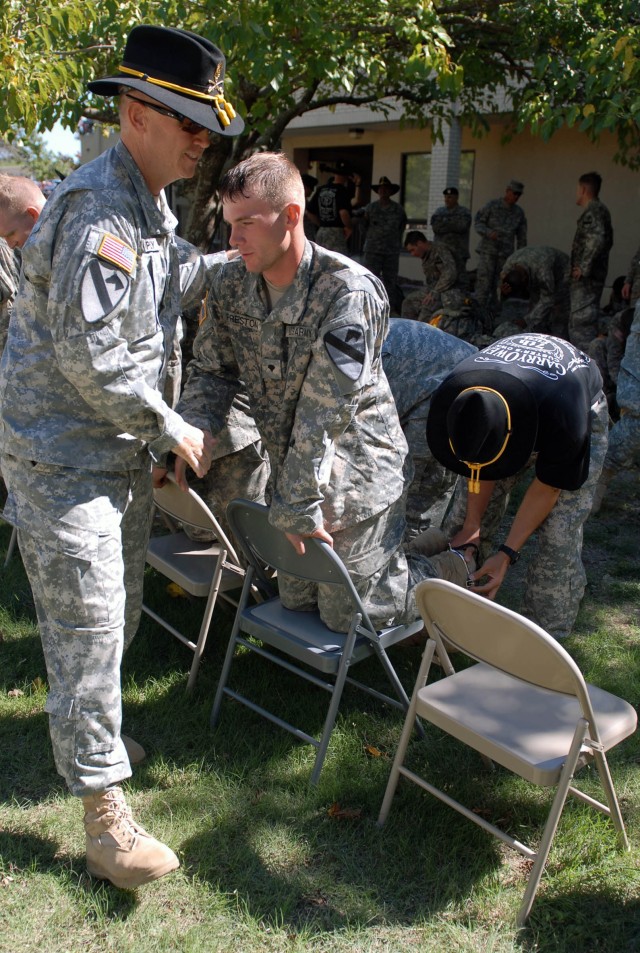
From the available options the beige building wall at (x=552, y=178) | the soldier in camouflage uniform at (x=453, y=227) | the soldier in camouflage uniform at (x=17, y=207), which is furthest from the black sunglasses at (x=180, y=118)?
the beige building wall at (x=552, y=178)

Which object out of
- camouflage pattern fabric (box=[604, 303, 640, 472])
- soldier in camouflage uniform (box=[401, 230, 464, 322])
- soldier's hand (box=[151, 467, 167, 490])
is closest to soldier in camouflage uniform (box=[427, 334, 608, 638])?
soldier's hand (box=[151, 467, 167, 490])

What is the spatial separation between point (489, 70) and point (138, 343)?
7.86m

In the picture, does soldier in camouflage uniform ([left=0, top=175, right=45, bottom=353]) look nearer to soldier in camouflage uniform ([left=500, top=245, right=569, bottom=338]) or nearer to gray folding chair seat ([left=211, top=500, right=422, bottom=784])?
gray folding chair seat ([left=211, top=500, right=422, bottom=784])

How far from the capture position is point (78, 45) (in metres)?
6.87

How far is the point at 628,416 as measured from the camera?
524cm

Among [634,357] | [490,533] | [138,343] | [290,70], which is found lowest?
[490,533]

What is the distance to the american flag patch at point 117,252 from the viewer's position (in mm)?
2172

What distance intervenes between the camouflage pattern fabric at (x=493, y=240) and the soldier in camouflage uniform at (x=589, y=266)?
214 centimetres

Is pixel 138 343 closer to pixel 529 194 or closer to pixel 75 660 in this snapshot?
pixel 75 660

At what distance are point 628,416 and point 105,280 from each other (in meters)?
3.88

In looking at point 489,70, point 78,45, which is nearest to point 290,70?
point 78,45

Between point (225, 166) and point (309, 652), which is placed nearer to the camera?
point (309, 652)

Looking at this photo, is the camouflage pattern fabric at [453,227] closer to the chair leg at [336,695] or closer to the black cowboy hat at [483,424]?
the black cowboy hat at [483,424]

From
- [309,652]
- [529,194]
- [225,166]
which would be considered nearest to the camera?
[309,652]
